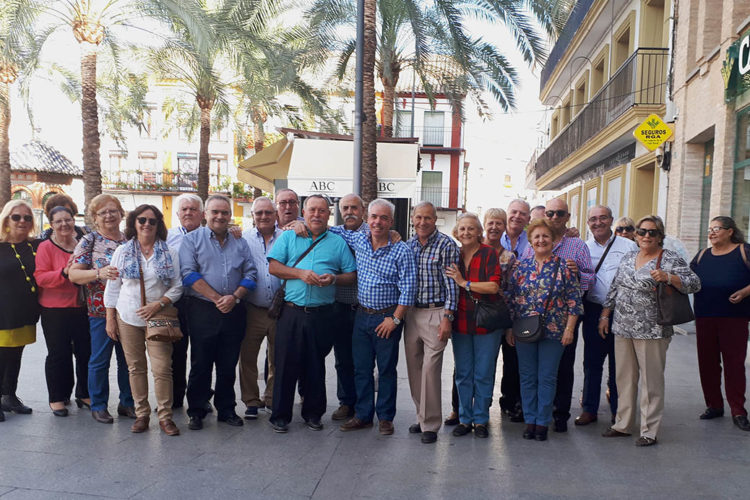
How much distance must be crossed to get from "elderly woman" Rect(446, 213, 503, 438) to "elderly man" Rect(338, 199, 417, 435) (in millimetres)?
426

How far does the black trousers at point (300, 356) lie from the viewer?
5180mm

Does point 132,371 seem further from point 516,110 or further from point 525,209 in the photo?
point 516,110

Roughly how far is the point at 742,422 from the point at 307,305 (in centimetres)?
387

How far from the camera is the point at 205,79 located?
2109cm

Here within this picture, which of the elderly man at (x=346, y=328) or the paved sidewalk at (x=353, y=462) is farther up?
the elderly man at (x=346, y=328)

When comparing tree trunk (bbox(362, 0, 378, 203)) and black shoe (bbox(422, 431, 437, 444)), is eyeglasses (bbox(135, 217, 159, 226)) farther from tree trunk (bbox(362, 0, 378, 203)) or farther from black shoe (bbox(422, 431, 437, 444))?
tree trunk (bbox(362, 0, 378, 203))

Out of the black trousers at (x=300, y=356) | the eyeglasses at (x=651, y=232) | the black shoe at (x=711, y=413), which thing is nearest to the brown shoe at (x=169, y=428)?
the black trousers at (x=300, y=356)

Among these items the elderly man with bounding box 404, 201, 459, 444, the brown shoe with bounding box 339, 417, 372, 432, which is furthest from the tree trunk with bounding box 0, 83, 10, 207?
the elderly man with bounding box 404, 201, 459, 444

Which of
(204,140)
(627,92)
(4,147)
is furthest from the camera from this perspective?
(204,140)

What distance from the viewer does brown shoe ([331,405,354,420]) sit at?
18.2ft

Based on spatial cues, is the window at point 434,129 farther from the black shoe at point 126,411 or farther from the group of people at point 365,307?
the black shoe at point 126,411

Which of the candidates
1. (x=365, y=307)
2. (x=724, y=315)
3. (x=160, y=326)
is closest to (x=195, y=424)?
(x=160, y=326)

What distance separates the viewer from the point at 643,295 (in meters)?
5.00

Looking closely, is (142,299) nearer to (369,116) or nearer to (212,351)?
(212,351)
